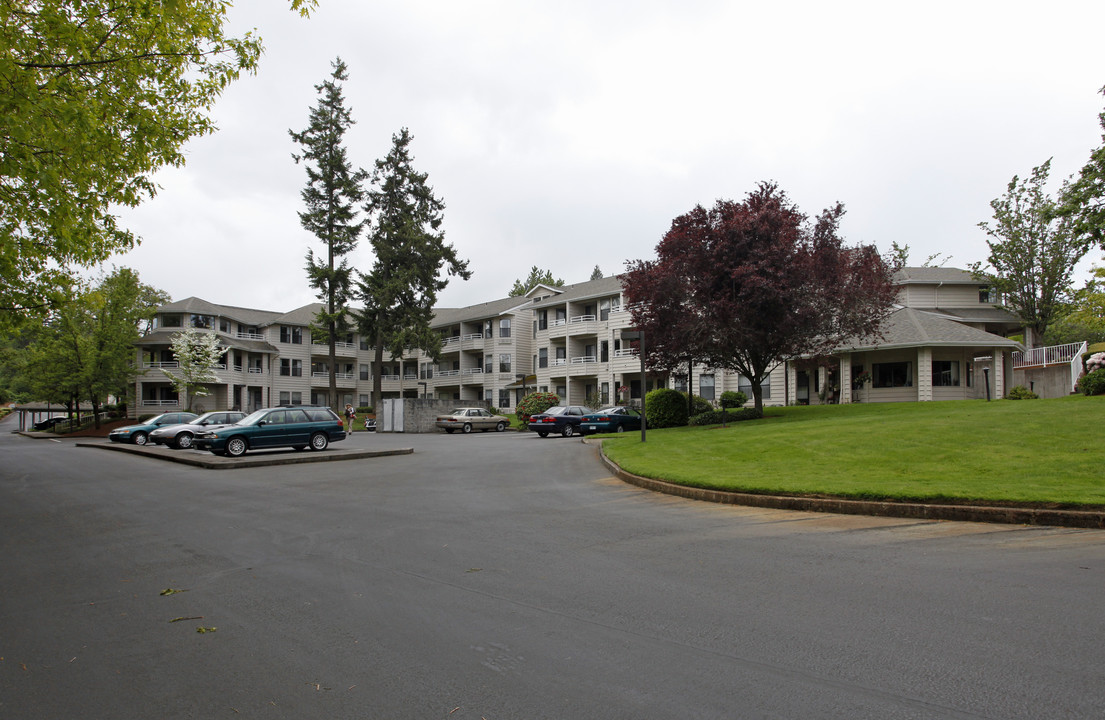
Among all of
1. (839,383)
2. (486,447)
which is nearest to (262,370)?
(486,447)

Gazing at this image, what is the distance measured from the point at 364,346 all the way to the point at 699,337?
50.8 meters

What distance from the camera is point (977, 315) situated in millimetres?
47344

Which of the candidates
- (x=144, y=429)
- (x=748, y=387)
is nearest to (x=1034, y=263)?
(x=748, y=387)

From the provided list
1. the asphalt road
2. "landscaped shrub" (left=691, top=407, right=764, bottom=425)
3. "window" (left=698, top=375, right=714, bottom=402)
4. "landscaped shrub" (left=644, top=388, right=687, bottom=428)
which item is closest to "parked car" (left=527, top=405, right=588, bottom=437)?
"landscaped shrub" (left=644, top=388, right=687, bottom=428)

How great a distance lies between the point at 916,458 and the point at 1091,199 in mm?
14092

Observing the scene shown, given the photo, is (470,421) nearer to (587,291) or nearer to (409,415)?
(409,415)

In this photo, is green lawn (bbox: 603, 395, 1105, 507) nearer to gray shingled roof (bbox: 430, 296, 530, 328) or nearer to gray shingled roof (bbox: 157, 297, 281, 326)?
gray shingled roof (bbox: 430, 296, 530, 328)

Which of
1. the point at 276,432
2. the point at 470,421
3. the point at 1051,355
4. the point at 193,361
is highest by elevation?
the point at 193,361

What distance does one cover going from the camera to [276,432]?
22.0 m

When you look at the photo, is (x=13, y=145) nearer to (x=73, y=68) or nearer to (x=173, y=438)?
(x=73, y=68)

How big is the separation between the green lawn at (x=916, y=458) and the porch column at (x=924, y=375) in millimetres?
14167

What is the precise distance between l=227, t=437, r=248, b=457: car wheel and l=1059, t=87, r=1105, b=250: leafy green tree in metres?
26.9

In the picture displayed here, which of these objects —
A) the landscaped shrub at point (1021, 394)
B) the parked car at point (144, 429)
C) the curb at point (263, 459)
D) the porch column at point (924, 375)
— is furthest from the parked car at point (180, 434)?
the landscaped shrub at point (1021, 394)

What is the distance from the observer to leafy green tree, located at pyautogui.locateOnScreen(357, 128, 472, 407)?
52500 millimetres
